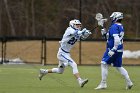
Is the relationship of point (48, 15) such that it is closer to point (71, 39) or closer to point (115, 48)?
point (71, 39)

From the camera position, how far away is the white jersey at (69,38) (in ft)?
64.2

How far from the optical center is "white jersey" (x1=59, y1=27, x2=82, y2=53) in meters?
19.6

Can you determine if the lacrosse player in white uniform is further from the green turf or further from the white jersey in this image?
the green turf

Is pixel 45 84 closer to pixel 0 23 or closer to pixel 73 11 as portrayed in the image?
pixel 73 11

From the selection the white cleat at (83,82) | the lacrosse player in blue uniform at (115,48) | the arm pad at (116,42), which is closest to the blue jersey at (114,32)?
the lacrosse player in blue uniform at (115,48)

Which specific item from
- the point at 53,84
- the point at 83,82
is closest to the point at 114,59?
the point at 83,82

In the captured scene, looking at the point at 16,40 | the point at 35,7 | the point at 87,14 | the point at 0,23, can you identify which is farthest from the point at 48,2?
the point at 16,40

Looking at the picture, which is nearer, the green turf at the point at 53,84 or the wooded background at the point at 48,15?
the green turf at the point at 53,84

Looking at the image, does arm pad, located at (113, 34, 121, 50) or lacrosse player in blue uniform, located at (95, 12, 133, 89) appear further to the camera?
lacrosse player in blue uniform, located at (95, 12, 133, 89)

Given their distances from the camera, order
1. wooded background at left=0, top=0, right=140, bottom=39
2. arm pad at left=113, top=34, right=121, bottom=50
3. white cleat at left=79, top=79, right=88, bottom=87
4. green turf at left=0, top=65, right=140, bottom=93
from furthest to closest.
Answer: wooded background at left=0, top=0, right=140, bottom=39 < white cleat at left=79, top=79, right=88, bottom=87 < arm pad at left=113, top=34, right=121, bottom=50 < green turf at left=0, top=65, right=140, bottom=93

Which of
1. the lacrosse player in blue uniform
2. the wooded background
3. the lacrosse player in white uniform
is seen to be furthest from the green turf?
the wooded background

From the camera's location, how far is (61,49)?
20.1m

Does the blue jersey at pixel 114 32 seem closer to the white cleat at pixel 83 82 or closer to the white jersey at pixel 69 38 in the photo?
the white jersey at pixel 69 38

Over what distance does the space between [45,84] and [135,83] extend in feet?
9.96
